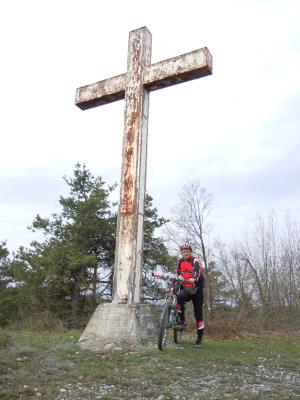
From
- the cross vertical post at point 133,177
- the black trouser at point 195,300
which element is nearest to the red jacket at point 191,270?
the black trouser at point 195,300

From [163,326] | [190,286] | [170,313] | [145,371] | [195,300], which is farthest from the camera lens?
[195,300]

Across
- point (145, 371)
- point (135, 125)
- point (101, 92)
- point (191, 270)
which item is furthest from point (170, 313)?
point (101, 92)

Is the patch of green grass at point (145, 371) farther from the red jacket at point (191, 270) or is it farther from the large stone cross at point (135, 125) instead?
the large stone cross at point (135, 125)

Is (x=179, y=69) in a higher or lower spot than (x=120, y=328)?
higher

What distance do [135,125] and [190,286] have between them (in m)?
2.93

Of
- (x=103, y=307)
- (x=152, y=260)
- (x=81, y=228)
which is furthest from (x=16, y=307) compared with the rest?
(x=103, y=307)

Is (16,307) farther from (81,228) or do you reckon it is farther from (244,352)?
(244,352)

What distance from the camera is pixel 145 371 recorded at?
4.52 meters

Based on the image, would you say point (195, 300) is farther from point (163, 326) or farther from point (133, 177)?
point (133, 177)

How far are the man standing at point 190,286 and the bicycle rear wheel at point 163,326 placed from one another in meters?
0.33

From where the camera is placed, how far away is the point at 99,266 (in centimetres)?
2153

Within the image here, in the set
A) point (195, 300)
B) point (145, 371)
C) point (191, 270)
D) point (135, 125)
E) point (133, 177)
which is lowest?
point (145, 371)

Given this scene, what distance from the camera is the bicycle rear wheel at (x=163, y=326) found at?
5874mm

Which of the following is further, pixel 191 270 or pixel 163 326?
pixel 191 270
